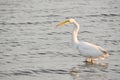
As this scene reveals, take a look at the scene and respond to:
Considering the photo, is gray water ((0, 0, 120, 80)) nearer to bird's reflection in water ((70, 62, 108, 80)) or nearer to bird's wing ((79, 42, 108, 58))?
bird's reflection in water ((70, 62, 108, 80))

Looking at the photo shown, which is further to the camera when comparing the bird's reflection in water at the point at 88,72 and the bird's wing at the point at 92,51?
the bird's wing at the point at 92,51

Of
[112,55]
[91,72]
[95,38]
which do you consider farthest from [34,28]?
[91,72]

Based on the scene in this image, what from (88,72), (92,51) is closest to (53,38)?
(92,51)

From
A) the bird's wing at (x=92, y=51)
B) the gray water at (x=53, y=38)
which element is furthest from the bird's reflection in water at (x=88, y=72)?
the bird's wing at (x=92, y=51)

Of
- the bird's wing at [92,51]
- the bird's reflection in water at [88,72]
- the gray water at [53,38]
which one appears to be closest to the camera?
the bird's reflection in water at [88,72]

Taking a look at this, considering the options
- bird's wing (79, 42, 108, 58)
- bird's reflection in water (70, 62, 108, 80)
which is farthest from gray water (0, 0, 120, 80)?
bird's wing (79, 42, 108, 58)

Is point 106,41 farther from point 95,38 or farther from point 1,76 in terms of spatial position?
point 1,76

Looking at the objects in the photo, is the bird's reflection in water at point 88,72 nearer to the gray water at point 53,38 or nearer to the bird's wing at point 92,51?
the gray water at point 53,38

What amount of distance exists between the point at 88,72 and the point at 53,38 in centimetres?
531

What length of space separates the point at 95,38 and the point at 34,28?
12.3 feet

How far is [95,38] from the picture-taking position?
73.3ft

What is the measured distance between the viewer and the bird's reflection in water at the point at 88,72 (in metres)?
16.8

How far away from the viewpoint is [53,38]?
880 inches

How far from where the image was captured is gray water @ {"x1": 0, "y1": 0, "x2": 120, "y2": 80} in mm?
17406
